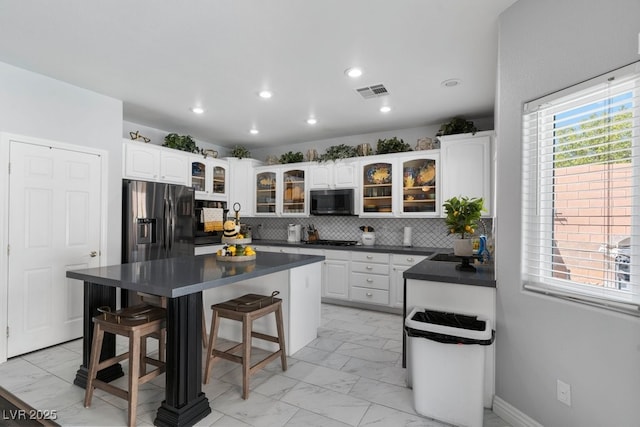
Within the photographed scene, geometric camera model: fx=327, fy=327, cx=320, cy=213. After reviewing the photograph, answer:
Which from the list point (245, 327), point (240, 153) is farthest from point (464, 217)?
point (240, 153)

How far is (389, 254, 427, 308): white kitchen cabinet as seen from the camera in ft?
14.1

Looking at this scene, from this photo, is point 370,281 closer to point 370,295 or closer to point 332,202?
point 370,295

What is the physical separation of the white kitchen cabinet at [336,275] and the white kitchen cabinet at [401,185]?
714 millimetres

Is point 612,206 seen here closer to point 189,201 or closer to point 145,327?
point 145,327

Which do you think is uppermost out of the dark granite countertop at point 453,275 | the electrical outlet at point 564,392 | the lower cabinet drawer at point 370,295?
the dark granite countertop at point 453,275

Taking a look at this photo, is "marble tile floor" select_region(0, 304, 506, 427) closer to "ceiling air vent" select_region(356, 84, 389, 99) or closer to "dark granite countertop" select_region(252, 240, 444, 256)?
"dark granite countertop" select_region(252, 240, 444, 256)

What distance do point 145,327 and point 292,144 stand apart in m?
4.45

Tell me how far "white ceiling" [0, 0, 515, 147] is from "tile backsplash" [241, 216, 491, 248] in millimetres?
1605

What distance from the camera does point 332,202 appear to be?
16.5 feet

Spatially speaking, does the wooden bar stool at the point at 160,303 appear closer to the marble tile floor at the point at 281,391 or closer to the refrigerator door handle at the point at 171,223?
the marble tile floor at the point at 281,391

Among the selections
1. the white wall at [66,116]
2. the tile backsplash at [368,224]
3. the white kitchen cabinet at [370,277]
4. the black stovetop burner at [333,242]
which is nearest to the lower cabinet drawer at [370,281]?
the white kitchen cabinet at [370,277]

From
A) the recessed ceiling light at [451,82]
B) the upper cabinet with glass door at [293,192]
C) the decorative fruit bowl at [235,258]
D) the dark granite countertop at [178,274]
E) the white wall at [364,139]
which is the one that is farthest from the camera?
the upper cabinet with glass door at [293,192]

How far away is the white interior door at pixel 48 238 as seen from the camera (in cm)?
294

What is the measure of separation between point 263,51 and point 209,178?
2921 mm
